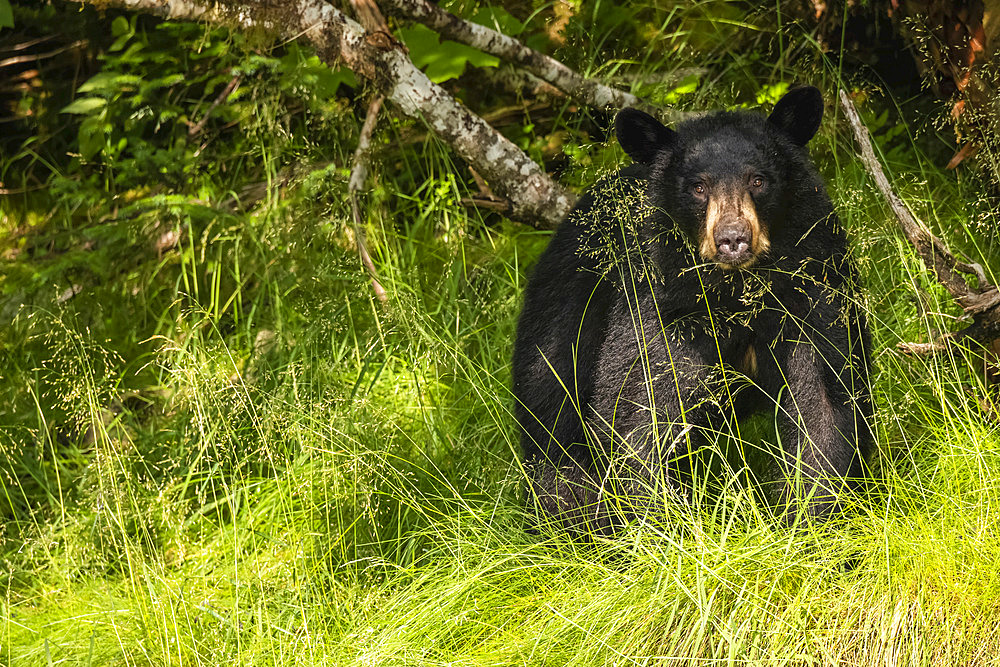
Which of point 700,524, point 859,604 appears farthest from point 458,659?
point 859,604

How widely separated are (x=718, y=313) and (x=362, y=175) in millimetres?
2187

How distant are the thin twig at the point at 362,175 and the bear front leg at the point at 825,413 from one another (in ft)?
6.53

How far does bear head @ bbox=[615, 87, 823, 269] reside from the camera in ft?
10.5

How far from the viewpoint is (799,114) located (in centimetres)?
353

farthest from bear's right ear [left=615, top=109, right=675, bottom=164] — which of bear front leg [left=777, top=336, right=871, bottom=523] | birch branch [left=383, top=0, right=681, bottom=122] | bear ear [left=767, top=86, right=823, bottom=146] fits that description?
birch branch [left=383, top=0, right=681, bottom=122]

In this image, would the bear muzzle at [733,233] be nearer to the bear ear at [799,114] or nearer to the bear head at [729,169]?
the bear head at [729,169]

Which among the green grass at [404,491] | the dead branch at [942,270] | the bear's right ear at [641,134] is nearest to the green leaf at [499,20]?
the green grass at [404,491]

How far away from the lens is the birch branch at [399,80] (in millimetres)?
4562

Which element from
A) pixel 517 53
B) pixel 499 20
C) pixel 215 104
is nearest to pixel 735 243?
pixel 517 53

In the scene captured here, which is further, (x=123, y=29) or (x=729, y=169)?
(x=123, y=29)

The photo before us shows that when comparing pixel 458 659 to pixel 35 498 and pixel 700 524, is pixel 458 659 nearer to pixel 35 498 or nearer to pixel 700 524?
pixel 700 524

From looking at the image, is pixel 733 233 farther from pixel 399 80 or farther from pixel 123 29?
pixel 123 29

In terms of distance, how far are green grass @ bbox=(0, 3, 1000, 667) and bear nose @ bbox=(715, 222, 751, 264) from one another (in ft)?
1.50

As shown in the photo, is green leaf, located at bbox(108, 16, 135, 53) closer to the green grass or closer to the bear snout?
the green grass
